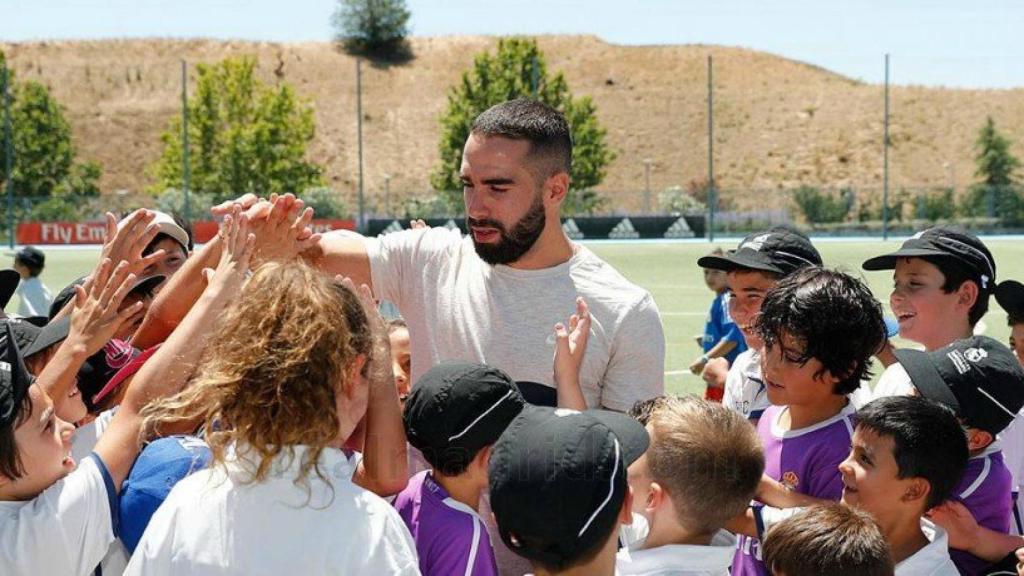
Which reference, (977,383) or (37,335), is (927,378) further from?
(37,335)

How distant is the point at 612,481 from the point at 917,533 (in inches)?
55.9

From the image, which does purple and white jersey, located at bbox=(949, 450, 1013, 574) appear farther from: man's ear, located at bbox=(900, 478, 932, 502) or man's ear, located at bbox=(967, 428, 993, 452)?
man's ear, located at bbox=(900, 478, 932, 502)

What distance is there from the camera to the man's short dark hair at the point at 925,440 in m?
3.52

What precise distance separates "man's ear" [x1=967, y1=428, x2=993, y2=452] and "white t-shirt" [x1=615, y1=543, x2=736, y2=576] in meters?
1.26

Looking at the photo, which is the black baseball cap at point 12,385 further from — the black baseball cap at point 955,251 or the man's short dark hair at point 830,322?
the black baseball cap at point 955,251

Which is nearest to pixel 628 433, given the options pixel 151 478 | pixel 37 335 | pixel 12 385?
pixel 151 478

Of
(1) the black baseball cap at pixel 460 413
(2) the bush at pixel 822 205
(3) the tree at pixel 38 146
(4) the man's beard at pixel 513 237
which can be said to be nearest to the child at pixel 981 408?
(4) the man's beard at pixel 513 237

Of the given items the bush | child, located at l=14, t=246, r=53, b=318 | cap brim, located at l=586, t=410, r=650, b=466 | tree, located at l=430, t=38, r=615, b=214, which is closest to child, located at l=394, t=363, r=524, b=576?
cap brim, located at l=586, t=410, r=650, b=466

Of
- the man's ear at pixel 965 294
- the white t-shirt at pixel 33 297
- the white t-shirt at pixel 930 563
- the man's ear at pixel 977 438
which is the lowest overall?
the white t-shirt at pixel 33 297

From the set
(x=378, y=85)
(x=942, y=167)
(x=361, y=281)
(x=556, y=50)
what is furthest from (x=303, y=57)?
(x=361, y=281)

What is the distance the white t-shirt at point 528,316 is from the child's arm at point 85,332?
38.9 inches

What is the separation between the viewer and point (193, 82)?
110312mm

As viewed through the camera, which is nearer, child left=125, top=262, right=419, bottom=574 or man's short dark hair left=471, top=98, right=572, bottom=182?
child left=125, top=262, right=419, bottom=574

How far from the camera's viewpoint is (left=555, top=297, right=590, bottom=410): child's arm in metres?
3.82
